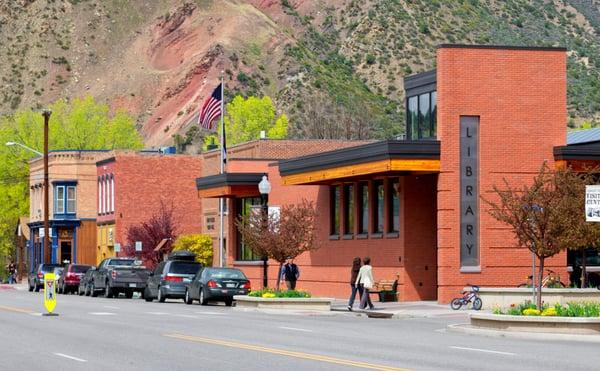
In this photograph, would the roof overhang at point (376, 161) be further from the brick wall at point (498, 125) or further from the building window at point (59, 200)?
the building window at point (59, 200)

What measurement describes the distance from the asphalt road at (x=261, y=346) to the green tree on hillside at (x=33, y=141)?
69.8 meters

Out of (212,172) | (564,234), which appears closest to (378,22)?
(212,172)

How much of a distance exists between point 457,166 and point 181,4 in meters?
123

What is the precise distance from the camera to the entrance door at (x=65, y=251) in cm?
9838

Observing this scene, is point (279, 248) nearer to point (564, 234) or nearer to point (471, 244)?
point (471, 244)

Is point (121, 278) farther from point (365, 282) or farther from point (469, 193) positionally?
point (365, 282)

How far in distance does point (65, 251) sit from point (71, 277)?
31654 millimetres

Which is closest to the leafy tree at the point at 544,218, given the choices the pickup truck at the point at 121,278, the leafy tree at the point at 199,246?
the pickup truck at the point at 121,278

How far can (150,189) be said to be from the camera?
3497 inches

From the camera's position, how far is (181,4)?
167 m

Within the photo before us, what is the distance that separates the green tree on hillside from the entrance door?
8934 millimetres

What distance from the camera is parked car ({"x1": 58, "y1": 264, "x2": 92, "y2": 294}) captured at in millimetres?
67812

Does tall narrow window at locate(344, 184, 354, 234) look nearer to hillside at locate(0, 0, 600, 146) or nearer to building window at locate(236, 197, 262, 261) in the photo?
building window at locate(236, 197, 262, 261)

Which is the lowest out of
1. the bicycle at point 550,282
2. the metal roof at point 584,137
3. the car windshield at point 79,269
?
the bicycle at point 550,282
